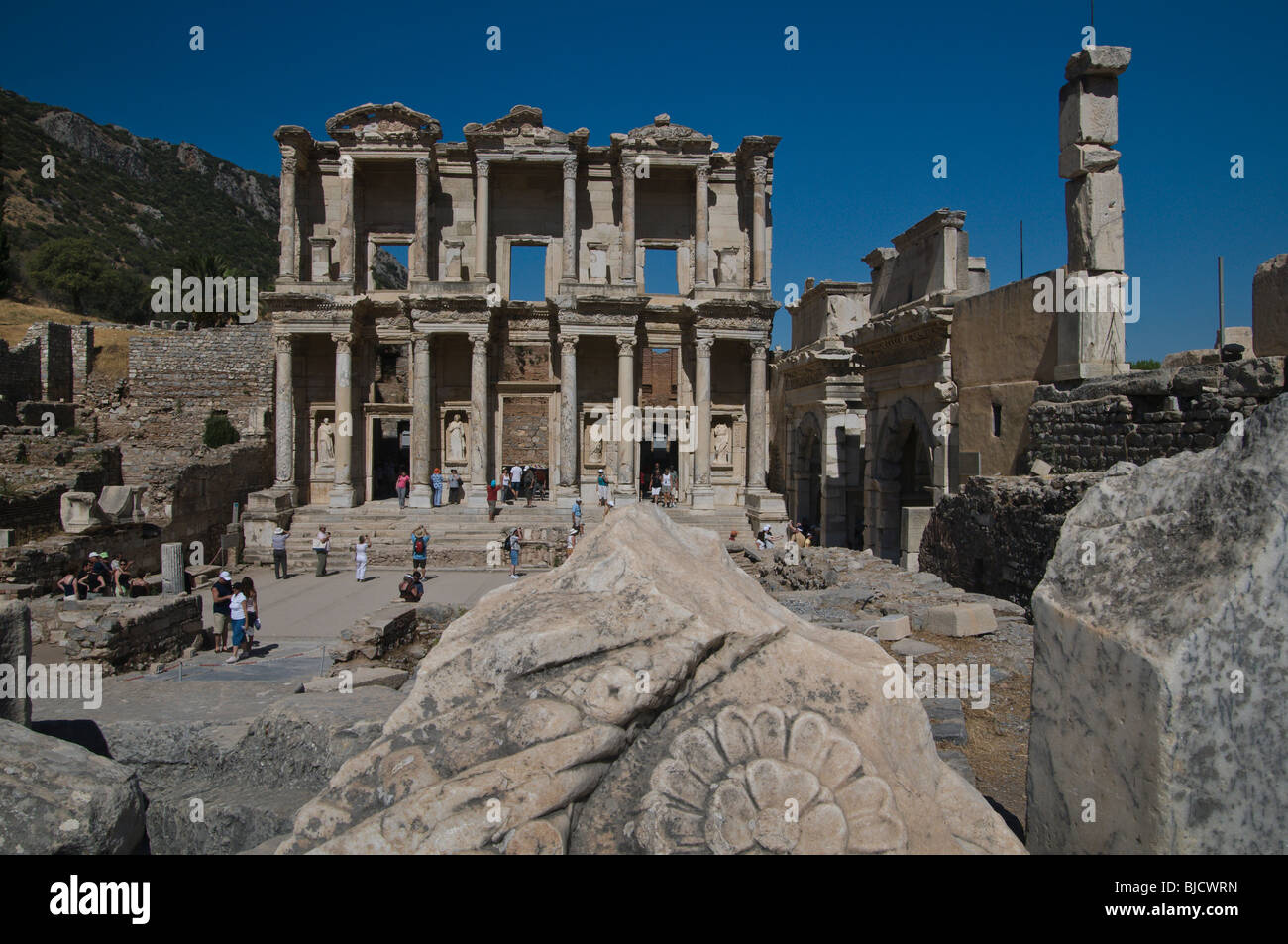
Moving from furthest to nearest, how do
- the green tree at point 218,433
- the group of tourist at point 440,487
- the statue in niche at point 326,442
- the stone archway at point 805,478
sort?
the green tree at point 218,433 < the stone archway at point 805,478 < the statue in niche at point 326,442 < the group of tourist at point 440,487

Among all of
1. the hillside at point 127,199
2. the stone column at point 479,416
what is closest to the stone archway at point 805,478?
the stone column at point 479,416

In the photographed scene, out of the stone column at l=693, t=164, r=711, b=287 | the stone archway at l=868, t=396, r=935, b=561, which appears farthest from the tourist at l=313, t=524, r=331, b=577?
the stone archway at l=868, t=396, r=935, b=561

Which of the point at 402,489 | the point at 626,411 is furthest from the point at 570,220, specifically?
the point at 402,489

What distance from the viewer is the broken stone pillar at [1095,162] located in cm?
1159

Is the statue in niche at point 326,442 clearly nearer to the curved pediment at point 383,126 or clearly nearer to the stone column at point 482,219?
the stone column at point 482,219

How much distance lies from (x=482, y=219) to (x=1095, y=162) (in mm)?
16733

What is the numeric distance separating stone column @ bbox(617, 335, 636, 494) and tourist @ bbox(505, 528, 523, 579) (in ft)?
14.3

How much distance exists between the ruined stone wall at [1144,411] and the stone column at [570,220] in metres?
14.6

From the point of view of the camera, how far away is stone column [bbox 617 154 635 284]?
2369 cm

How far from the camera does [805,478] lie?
25859 mm

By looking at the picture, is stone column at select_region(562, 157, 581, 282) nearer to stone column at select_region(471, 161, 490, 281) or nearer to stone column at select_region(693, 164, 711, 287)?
stone column at select_region(471, 161, 490, 281)

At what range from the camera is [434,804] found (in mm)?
2516
